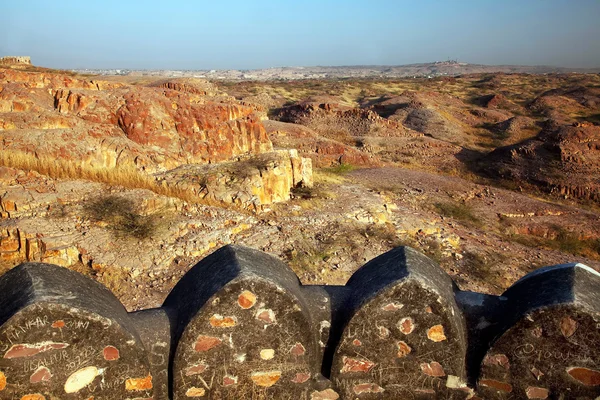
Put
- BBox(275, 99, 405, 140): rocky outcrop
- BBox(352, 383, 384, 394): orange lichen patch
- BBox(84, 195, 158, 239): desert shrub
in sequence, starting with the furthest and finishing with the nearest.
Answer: BBox(275, 99, 405, 140): rocky outcrop, BBox(84, 195, 158, 239): desert shrub, BBox(352, 383, 384, 394): orange lichen patch

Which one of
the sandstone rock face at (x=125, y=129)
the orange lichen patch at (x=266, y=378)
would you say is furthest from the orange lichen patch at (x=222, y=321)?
the sandstone rock face at (x=125, y=129)

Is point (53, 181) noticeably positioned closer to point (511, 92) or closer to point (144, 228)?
point (144, 228)

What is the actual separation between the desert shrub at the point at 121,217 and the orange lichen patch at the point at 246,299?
654cm

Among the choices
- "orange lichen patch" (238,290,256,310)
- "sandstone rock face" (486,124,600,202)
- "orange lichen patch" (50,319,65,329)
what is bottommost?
"sandstone rock face" (486,124,600,202)

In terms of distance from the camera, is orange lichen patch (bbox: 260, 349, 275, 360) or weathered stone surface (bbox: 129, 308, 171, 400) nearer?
weathered stone surface (bbox: 129, 308, 171, 400)

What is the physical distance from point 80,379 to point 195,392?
0.70 metres

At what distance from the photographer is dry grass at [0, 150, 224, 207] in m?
9.41

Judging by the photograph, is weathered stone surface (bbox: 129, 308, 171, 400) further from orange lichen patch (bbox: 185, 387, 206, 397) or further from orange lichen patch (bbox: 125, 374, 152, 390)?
orange lichen patch (bbox: 185, 387, 206, 397)

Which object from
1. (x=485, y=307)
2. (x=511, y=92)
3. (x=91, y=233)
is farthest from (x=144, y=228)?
(x=511, y=92)

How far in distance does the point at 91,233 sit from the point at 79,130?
3447 millimetres

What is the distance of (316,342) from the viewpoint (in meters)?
2.92

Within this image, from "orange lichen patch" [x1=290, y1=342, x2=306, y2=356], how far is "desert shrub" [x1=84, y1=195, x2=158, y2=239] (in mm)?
6564

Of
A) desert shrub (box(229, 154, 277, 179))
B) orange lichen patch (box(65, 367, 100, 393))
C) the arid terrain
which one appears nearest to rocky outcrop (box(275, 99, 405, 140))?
the arid terrain

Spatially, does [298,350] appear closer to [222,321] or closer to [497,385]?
[222,321]
